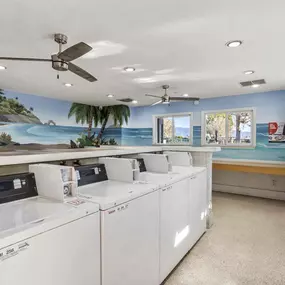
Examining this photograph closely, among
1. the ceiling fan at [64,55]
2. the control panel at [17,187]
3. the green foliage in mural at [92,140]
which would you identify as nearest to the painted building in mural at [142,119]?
the green foliage in mural at [92,140]

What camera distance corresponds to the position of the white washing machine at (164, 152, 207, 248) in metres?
2.73

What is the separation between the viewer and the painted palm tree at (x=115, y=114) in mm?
7258

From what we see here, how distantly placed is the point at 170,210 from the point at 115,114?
547cm

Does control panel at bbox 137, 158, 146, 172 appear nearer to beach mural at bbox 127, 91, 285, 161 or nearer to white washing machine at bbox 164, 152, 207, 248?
white washing machine at bbox 164, 152, 207, 248

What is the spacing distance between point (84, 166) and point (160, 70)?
7.57 ft

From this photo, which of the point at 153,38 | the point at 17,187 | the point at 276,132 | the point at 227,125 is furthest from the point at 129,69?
the point at 276,132

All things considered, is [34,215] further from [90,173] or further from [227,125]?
[227,125]

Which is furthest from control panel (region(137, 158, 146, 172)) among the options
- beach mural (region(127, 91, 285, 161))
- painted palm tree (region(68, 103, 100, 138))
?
painted palm tree (region(68, 103, 100, 138))

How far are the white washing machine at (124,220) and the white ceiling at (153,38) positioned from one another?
1.35 meters

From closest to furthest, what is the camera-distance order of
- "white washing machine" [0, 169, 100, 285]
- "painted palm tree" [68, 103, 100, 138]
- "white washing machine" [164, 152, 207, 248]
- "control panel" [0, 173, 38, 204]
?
"white washing machine" [0, 169, 100, 285]
"control panel" [0, 173, 38, 204]
"white washing machine" [164, 152, 207, 248]
"painted palm tree" [68, 103, 100, 138]

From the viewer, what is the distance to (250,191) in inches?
217

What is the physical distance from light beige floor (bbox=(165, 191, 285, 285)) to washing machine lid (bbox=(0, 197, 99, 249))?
142 centimetres

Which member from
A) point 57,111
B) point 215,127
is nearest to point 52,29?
point 57,111

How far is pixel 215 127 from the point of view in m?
6.07
